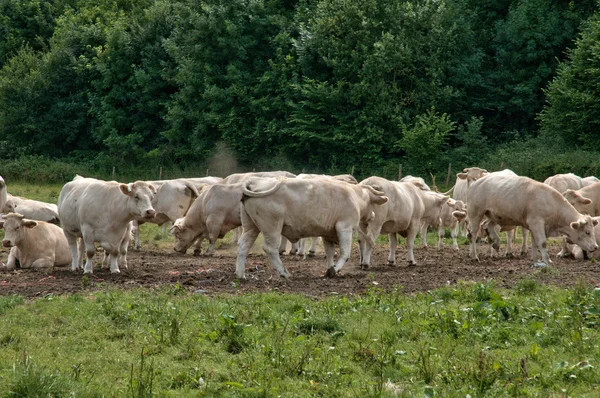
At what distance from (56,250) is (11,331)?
324 inches

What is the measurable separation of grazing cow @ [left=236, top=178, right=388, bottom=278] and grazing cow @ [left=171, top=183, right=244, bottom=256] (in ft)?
16.0

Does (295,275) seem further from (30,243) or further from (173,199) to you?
(173,199)

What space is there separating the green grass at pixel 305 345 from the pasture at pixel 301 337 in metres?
0.02

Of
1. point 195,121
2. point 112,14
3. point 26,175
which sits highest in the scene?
point 112,14

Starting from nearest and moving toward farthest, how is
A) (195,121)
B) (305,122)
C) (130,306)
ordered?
(130,306) → (305,122) → (195,121)

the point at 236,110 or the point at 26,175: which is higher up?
the point at 236,110

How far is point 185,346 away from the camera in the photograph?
973 cm

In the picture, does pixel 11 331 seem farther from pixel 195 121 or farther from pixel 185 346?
pixel 195 121

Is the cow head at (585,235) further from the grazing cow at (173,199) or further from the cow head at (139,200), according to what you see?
the grazing cow at (173,199)

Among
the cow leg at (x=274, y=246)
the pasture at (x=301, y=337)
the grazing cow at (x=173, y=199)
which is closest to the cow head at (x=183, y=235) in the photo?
the grazing cow at (x=173, y=199)

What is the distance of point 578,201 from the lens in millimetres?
20906

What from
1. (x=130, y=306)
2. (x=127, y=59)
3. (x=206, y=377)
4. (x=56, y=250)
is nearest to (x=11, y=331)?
(x=130, y=306)

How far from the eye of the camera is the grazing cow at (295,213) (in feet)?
50.0

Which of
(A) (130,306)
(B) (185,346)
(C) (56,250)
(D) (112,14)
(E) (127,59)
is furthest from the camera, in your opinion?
(D) (112,14)
